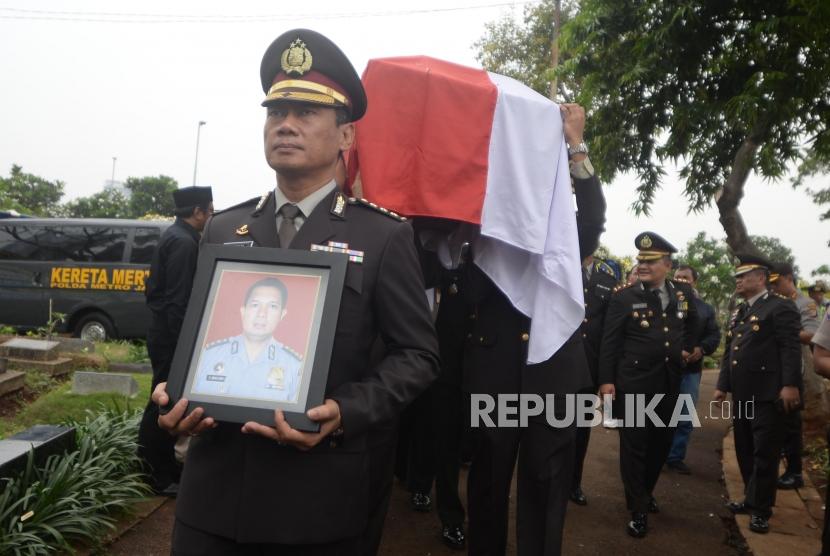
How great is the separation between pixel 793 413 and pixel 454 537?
9.75 ft

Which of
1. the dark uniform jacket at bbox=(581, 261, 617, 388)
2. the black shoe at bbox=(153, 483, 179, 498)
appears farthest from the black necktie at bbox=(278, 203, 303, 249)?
the dark uniform jacket at bbox=(581, 261, 617, 388)

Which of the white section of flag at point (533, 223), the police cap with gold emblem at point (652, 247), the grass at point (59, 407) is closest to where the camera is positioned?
the white section of flag at point (533, 223)

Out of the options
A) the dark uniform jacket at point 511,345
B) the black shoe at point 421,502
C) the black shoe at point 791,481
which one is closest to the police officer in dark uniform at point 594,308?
the black shoe at point 421,502

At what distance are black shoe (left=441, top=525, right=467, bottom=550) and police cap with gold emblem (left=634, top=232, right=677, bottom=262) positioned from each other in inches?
96.9

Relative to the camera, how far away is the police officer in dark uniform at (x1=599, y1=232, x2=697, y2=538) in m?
4.95

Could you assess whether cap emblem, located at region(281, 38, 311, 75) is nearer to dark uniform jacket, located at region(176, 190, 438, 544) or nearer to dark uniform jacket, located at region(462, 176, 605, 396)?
dark uniform jacket, located at region(176, 190, 438, 544)

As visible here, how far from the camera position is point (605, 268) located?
19.4ft

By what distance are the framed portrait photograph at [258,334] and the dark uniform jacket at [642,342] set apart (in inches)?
152

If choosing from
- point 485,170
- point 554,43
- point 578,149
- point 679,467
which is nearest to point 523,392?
point 485,170

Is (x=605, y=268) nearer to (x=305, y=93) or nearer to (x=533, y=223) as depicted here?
(x=533, y=223)

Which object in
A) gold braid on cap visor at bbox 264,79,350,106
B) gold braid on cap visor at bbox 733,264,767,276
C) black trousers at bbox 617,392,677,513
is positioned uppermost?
gold braid on cap visor at bbox 733,264,767,276

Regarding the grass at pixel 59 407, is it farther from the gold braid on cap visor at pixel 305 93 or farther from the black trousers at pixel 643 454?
the gold braid on cap visor at pixel 305 93

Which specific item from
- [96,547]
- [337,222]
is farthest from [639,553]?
[337,222]

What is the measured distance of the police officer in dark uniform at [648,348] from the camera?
4.95 m
